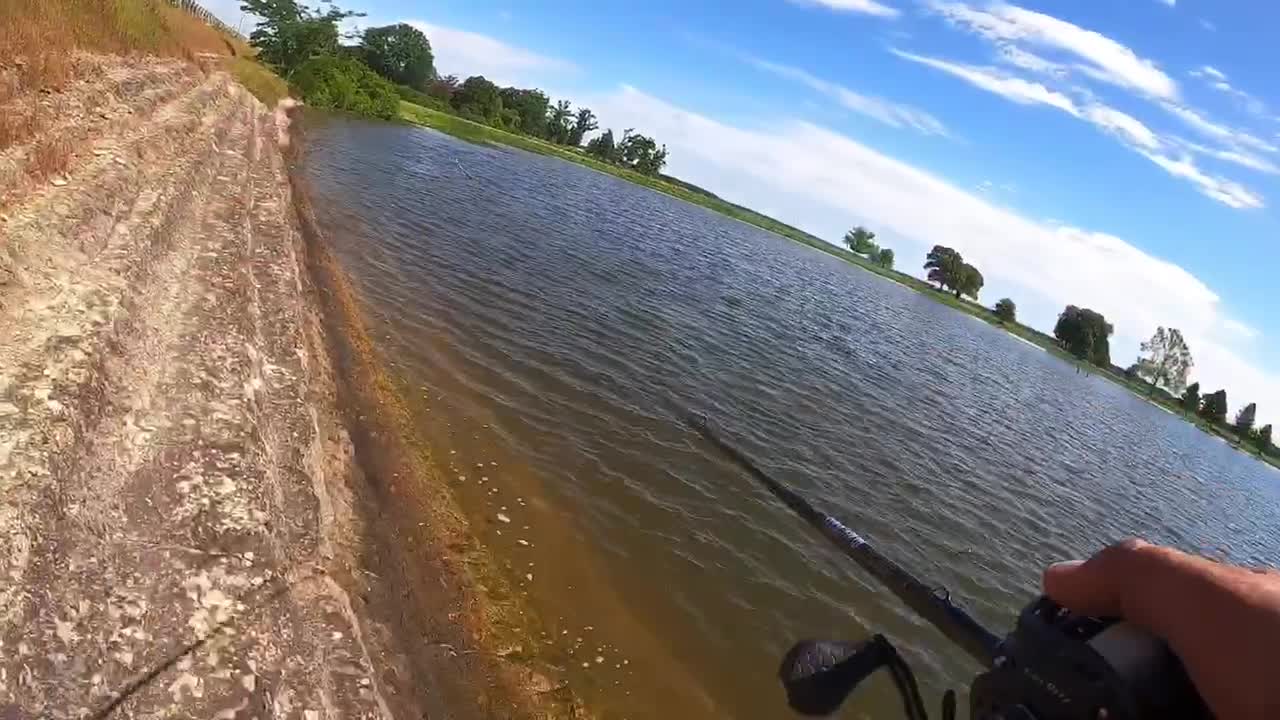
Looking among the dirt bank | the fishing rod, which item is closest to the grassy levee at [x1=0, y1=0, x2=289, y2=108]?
the dirt bank

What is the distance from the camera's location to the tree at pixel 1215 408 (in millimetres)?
123500

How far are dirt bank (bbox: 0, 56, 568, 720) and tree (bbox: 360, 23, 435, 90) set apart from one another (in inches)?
5288

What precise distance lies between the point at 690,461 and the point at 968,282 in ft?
639

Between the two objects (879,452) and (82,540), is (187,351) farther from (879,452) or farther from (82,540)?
(879,452)

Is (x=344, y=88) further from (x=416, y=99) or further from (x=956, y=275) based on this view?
(x=956, y=275)

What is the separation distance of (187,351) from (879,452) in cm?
1733

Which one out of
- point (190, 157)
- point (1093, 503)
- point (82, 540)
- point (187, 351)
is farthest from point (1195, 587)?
point (1093, 503)

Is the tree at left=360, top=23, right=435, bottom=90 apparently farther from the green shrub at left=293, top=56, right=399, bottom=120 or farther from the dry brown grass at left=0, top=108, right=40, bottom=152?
the dry brown grass at left=0, top=108, right=40, bottom=152

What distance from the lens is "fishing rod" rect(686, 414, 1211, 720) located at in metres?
1.74

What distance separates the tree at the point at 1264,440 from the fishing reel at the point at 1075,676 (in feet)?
476

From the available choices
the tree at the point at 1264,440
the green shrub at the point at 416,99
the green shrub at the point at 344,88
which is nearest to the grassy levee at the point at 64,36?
the green shrub at the point at 344,88

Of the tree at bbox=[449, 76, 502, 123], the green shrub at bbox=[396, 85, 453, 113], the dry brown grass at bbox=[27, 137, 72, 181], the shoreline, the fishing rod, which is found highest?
the tree at bbox=[449, 76, 502, 123]

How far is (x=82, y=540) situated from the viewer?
18.5 ft

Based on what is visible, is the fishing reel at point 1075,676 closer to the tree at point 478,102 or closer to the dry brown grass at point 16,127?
the dry brown grass at point 16,127
